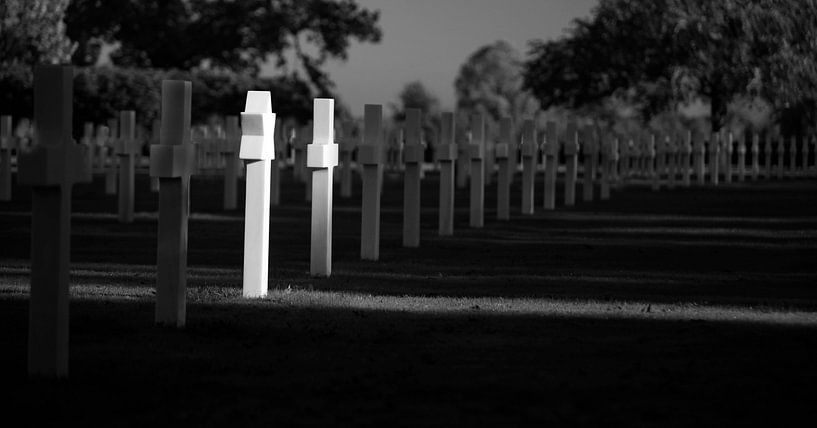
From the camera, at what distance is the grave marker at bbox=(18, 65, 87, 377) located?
19.4ft

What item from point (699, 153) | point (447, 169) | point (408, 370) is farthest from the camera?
point (699, 153)

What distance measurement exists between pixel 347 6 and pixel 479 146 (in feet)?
133

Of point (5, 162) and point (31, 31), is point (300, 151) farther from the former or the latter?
point (5, 162)

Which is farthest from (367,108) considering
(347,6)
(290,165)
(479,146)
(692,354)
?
(347,6)

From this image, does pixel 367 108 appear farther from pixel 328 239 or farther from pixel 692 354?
pixel 692 354

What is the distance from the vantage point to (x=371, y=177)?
1265cm

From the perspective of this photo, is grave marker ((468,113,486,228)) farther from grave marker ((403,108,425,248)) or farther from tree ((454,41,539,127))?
tree ((454,41,539,127))

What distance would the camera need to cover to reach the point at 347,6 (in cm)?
5700

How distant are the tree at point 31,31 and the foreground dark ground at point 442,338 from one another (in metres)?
11.1

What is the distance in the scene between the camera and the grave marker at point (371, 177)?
12328mm

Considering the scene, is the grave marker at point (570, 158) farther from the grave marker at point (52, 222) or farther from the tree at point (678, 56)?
the grave marker at point (52, 222)

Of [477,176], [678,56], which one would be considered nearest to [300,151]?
[477,176]

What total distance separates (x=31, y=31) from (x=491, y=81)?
56093 millimetres

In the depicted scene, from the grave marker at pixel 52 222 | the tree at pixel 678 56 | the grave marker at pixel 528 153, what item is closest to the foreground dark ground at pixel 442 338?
the grave marker at pixel 52 222
